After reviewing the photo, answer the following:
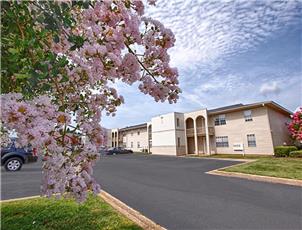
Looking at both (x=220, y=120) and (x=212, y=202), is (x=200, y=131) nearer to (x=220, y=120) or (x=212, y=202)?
(x=220, y=120)

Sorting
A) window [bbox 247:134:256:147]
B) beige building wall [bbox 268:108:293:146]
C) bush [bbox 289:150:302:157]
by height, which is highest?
beige building wall [bbox 268:108:293:146]

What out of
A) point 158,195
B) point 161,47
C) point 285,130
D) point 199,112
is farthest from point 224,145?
point 161,47

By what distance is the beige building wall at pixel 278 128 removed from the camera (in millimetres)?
27016

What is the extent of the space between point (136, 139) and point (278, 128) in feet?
94.2

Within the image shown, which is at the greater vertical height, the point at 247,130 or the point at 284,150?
the point at 247,130

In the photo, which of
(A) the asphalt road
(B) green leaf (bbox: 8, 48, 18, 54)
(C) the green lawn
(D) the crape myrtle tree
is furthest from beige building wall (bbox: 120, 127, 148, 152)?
(B) green leaf (bbox: 8, 48, 18, 54)

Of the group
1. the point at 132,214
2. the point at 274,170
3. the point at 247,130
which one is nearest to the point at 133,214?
the point at 132,214

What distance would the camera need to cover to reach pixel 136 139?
4925 cm

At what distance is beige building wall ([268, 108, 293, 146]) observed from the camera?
27.0 m

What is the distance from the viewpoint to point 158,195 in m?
8.02

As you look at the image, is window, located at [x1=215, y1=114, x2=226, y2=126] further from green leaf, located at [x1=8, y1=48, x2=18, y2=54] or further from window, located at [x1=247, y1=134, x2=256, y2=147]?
green leaf, located at [x1=8, y1=48, x2=18, y2=54]

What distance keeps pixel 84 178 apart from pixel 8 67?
4.26 feet

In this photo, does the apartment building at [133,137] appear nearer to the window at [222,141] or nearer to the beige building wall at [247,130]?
the window at [222,141]

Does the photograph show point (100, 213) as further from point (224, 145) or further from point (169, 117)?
point (169, 117)
